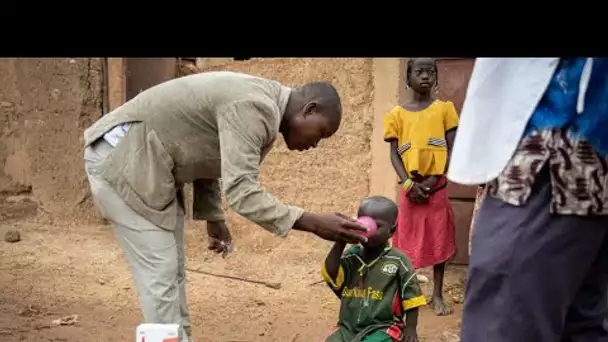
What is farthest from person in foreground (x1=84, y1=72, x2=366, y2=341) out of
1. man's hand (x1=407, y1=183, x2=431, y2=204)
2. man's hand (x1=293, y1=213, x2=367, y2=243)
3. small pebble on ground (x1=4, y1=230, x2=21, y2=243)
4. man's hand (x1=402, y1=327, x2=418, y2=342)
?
small pebble on ground (x1=4, y1=230, x2=21, y2=243)

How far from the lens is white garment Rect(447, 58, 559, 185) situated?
146 cm

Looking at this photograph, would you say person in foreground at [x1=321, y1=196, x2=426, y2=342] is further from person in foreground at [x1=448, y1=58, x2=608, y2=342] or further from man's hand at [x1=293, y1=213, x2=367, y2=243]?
person in foreground at [x1=448, y1=58, x2=608, y2=342]

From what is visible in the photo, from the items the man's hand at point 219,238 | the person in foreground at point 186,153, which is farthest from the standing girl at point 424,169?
the person in foreground at point 186,153

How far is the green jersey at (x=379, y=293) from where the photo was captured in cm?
297

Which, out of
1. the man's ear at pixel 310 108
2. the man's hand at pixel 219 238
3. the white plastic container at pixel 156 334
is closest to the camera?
the white plastic container at pixel 156 334

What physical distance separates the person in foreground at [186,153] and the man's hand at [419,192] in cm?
153

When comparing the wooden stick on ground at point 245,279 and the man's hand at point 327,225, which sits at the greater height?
the man's hand at point 327,225

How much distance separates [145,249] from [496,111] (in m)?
1.68

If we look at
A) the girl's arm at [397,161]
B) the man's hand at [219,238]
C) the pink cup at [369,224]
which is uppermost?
the girl's arm at [397,161]

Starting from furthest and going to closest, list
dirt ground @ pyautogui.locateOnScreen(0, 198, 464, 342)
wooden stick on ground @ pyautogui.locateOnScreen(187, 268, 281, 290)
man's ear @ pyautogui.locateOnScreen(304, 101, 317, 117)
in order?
wooden stick on ground @ pyautogui.locateOnScreen(187, 268, 281, 290), dirt ground @ pyautogui.locateOnScreen(0, 198, 464, 342), man's ear @ pyautogui.locateOnScreen(304, 101, 317, 117)

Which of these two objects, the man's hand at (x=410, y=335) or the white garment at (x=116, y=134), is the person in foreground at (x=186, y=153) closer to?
the white garment at (x=116, y=134)

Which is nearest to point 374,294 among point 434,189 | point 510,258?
point 434,189

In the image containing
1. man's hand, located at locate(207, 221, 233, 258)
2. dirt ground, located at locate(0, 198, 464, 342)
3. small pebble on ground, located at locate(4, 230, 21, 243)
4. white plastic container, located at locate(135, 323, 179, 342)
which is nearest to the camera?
white plastic container, located at locate(135, 323, 179, 342)
